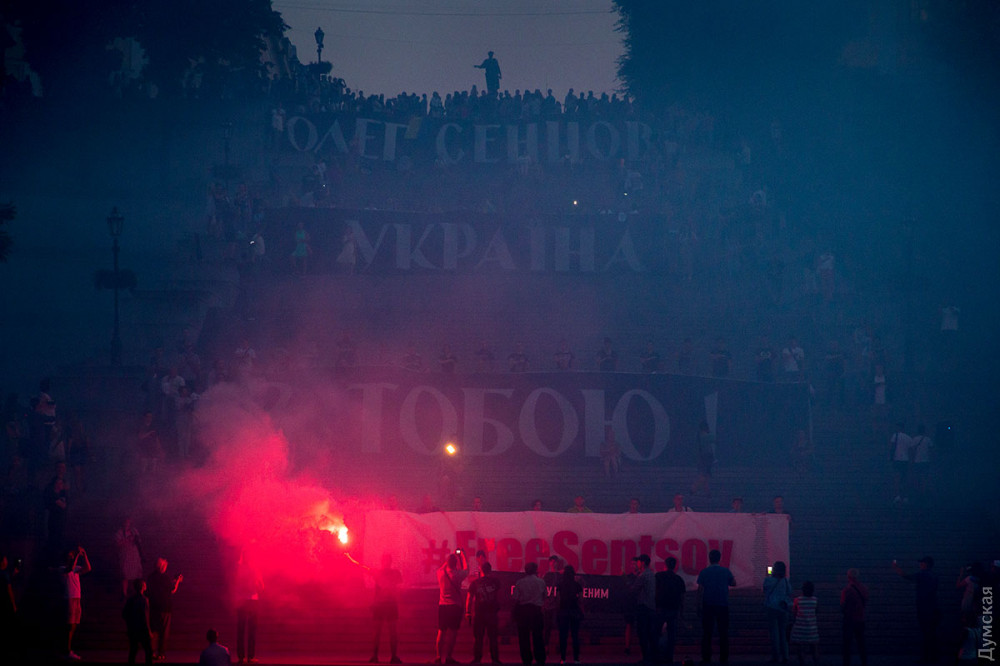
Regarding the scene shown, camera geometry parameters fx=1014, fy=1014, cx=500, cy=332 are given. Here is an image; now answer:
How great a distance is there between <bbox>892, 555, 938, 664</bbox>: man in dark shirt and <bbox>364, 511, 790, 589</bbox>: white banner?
8.15 feet

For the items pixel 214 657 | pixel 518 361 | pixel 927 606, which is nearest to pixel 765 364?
pixel 518 361

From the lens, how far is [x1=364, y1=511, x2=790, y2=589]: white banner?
18.2 m

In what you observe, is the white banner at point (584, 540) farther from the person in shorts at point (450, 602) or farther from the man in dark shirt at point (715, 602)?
the man in dark shirt at point (715, 602)

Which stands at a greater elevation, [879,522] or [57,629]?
[879,522]

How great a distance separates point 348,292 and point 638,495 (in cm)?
1261

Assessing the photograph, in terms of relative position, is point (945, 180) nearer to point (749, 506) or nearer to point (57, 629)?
point (749, 506)

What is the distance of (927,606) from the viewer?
16.2 m

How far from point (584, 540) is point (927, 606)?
18.8 ft

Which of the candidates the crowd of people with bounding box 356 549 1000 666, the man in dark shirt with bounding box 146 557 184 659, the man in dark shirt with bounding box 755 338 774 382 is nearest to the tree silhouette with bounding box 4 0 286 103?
the man in dark shirt with bounding box 755 338 774 382

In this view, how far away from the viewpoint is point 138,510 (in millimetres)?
20766

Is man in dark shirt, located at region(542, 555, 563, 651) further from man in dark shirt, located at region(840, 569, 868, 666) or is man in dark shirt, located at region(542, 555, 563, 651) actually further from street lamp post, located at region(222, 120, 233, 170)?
street lamp post, located at region(222, 120, 233, 170)

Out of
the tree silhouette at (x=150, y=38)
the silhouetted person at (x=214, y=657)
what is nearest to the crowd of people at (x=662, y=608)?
the silhouetted person at (x=214, y=657)

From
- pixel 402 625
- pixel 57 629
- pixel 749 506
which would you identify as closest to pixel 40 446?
pixel 57 629

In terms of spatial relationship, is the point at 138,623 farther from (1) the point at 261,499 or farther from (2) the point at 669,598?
(2) the point at 669,598
